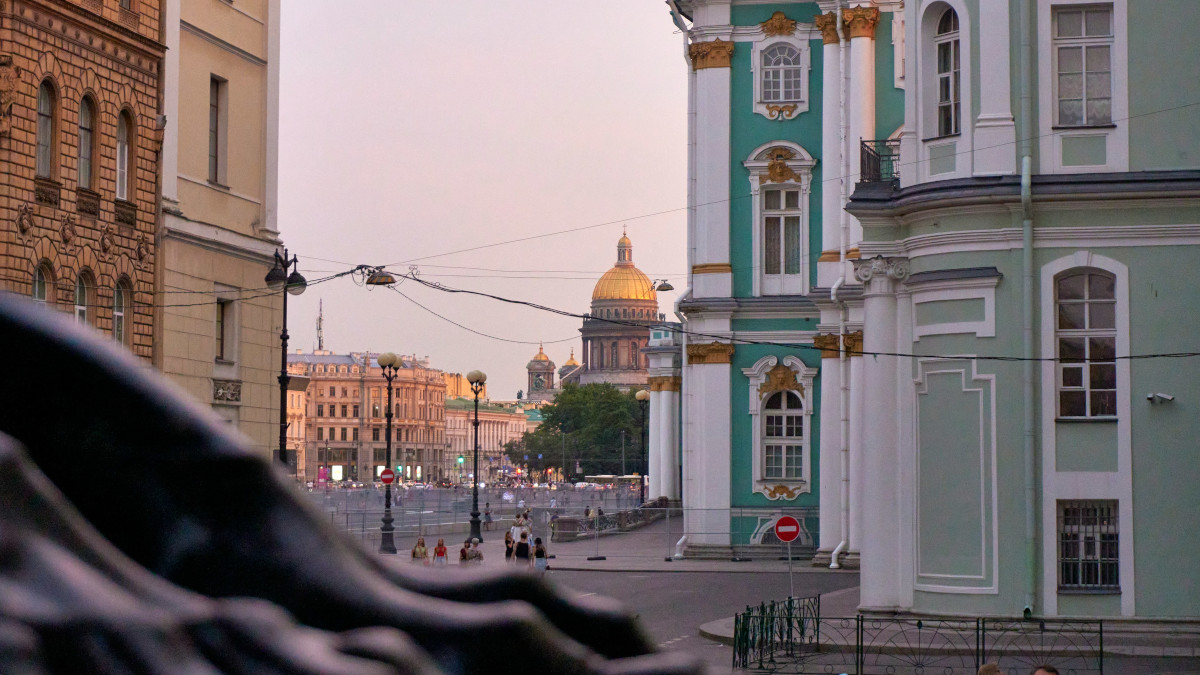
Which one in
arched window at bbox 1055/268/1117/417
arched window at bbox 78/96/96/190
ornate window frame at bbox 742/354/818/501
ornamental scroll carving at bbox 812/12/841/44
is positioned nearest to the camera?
arched window at bbox 1055/268/1117/417

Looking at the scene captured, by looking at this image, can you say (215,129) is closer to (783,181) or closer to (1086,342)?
(783,181)

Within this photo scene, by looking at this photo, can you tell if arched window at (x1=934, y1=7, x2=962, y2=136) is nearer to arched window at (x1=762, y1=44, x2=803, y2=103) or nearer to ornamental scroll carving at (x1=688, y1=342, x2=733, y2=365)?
arched window at (x1=762, y1=44, x2=803, y2=103)

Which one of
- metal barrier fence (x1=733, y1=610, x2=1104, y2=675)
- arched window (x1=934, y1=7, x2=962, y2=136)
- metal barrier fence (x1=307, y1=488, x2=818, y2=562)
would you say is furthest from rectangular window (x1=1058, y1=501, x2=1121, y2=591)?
metal barrier fence (x1=307, y1=488, x2=818, y2=562)

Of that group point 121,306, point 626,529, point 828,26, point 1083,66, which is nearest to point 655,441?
point 626,529

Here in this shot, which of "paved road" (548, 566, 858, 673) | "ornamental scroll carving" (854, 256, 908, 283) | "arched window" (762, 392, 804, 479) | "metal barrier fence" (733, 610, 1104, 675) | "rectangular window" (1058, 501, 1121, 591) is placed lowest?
"paved road" (548, 566, 858, 673)

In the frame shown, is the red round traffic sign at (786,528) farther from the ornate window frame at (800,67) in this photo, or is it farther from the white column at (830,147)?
the ornate window frame at (800,67)

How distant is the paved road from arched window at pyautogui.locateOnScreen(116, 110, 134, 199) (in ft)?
35.1

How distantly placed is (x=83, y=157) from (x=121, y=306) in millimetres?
2777

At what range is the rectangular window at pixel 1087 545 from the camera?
25219mm

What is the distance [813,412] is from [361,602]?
4473 cm

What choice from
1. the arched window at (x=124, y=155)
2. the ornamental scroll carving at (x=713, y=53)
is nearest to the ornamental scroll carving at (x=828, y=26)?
the ornamental scroll carving at (x=713, y=53)

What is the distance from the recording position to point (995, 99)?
83.9 feet

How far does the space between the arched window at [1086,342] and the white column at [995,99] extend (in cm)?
202

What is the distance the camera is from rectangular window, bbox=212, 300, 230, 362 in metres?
34.0
